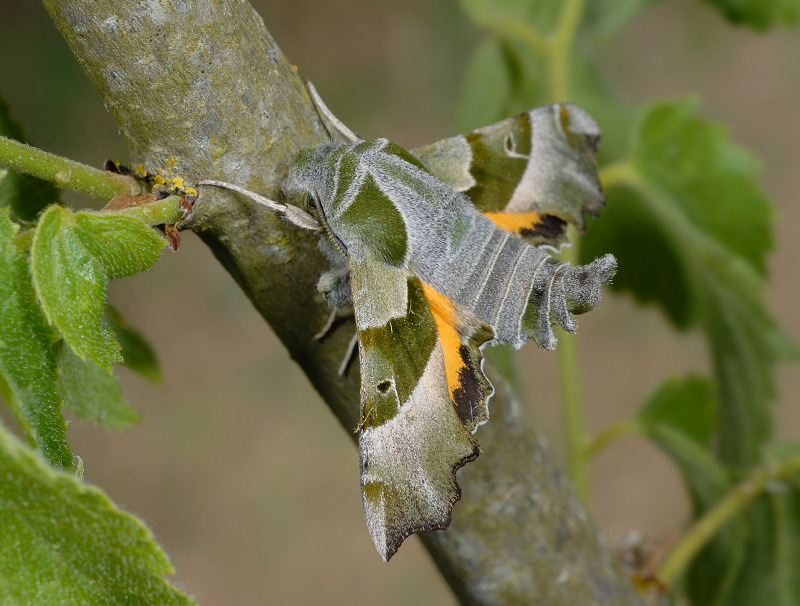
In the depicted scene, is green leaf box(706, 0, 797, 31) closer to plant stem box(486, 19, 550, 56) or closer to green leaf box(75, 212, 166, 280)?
plant stem box(486, 19, 550, 56)

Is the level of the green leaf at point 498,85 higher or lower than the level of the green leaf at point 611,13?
lower

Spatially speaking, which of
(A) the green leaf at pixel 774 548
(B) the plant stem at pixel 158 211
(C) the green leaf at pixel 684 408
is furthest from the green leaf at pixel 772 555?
(B) the plant stem at pixel 158 211

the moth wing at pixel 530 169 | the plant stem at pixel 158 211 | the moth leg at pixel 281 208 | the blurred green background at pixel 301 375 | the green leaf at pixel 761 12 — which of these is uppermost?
the green leaf at pixel 761 12

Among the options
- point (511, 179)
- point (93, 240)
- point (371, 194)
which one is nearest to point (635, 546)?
point (511, 179)

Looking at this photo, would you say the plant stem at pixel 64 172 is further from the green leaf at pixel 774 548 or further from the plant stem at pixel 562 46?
the green leaf at pixel 774 548

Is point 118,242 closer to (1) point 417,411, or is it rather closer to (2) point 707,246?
(1) point 417,411

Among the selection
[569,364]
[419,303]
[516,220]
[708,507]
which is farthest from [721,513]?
[419,303]

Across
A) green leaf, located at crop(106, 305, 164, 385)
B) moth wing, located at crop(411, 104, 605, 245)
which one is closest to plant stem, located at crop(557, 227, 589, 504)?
moth wing, located at crop(411, 104, 605, 245)

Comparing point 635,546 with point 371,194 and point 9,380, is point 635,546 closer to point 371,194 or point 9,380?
point 371,194
